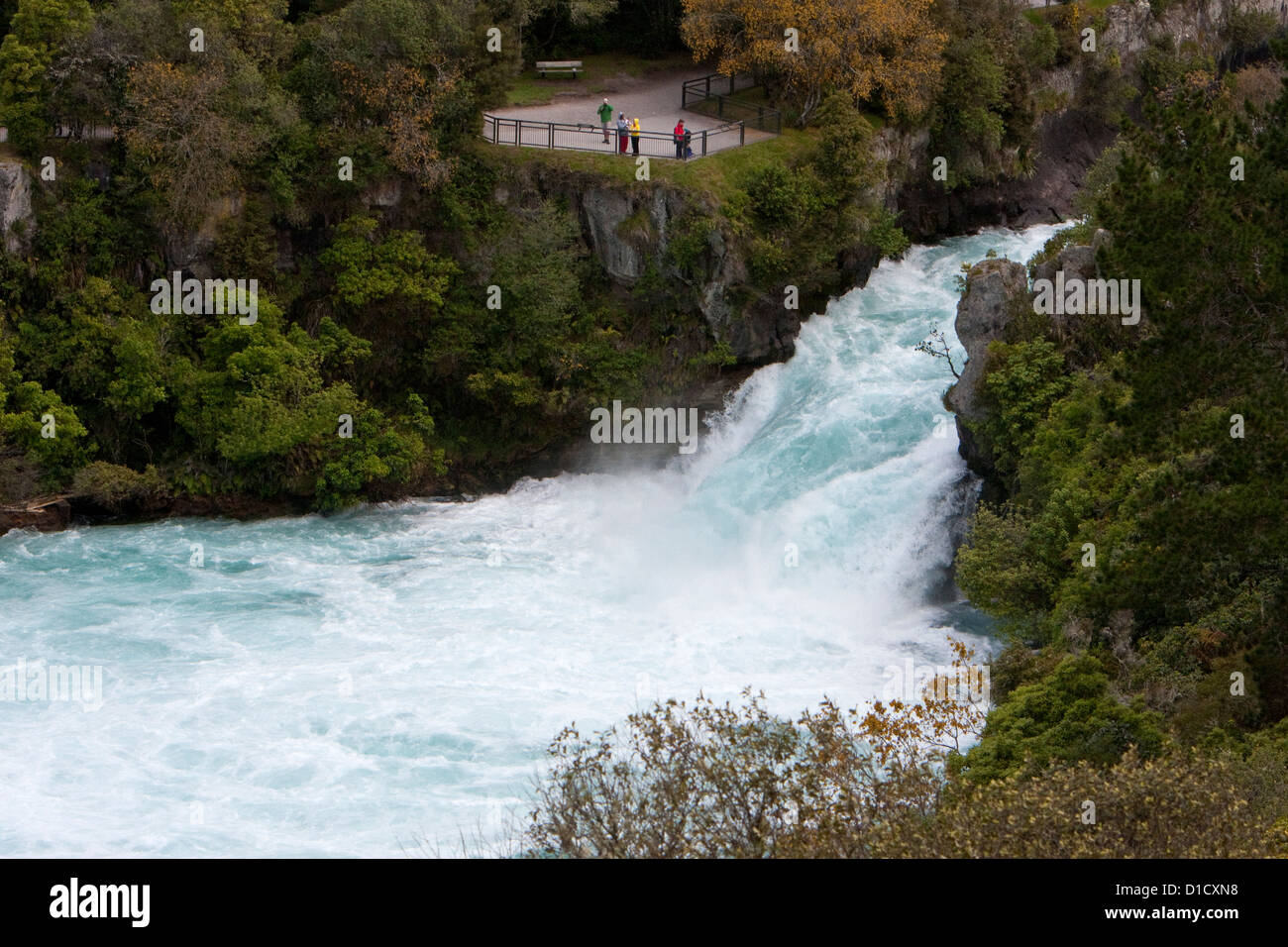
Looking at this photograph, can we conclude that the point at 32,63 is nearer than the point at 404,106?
Yes

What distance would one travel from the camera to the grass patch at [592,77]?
53.7 metres

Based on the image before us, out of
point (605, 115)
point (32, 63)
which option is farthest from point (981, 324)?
point (32, 63)

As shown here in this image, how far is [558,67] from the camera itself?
55.4 metres

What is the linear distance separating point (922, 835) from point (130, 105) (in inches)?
1331

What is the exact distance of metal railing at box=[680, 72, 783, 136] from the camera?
5094 centimetres

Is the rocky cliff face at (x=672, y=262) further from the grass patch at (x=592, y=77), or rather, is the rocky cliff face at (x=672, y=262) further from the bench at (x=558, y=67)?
the bench at (x=558, y=67)

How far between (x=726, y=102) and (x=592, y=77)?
220 inches

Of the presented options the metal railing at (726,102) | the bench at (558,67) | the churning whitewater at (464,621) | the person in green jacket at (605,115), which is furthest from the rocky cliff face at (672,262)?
the bench at (558,67)

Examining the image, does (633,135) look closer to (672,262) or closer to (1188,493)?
(672,262)

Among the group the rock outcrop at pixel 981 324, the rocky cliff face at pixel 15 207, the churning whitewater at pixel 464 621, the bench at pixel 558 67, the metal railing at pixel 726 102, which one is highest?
Answer: the bench at pixel 558 67

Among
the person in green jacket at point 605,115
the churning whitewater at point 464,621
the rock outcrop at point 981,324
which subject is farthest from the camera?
the person in green jacket at point 605,115

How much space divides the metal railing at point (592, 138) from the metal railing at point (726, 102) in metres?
1.02

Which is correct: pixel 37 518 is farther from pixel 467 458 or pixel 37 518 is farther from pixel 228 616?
pixel 467 458

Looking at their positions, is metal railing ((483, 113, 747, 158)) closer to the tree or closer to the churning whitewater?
the churning whitewater
